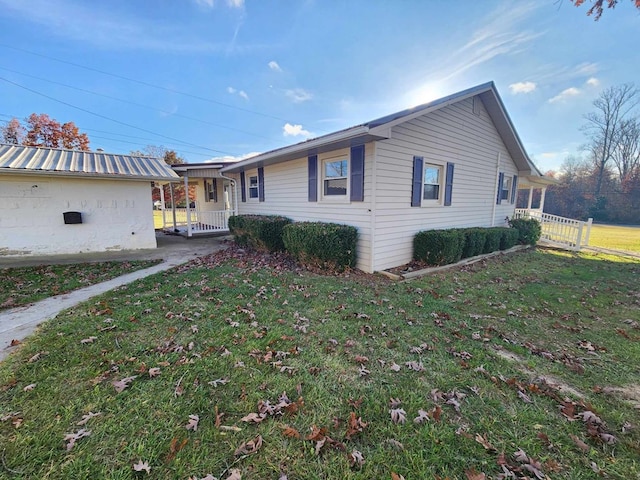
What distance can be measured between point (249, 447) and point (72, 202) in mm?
9855

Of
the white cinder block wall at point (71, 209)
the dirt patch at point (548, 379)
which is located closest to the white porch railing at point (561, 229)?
the dirt patch at point (548, 379)

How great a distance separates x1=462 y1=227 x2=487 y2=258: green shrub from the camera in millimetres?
8180

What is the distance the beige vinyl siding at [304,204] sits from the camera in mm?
6734

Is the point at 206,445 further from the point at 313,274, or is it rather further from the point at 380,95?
the point at 380,95

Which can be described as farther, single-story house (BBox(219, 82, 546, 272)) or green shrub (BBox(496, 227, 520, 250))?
green shrub (BBox(496, 227, 520, 250))

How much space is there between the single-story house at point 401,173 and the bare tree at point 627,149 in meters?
36.5

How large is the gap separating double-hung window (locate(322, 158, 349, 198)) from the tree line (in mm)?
42569

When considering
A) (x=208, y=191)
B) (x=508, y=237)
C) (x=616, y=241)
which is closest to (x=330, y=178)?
(x=508, y=237)

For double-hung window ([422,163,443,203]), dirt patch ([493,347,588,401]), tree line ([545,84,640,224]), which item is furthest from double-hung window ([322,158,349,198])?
tree line ([545,84,640,224])

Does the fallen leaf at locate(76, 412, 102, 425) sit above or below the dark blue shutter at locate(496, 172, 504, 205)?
below

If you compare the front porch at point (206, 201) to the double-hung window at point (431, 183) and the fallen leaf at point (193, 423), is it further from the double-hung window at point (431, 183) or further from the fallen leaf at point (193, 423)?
the fallen leaf at point (193, 423)

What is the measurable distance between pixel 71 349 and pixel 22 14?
13.5 m

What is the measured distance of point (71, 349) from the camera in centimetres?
306

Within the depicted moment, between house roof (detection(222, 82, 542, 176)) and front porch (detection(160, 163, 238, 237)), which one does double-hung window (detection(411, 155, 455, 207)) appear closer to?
house roof (detection(222, 82, 542, 176))
